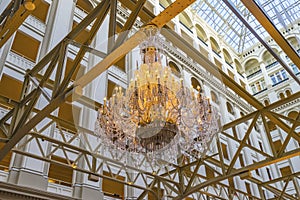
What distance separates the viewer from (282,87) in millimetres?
24625

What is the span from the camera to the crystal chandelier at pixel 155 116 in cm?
640

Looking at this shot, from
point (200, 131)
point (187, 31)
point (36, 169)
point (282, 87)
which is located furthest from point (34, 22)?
point (282, 87)

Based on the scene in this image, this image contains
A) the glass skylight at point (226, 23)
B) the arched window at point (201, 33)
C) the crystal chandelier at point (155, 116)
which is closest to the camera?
the crystal chandelier at point (155, 116)

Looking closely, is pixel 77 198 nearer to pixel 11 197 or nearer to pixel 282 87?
pixel 11 197

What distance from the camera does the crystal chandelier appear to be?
6.40 meters

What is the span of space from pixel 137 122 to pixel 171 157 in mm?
1415

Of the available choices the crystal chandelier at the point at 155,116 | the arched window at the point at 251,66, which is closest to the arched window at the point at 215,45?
the arched window at the point at 251,66

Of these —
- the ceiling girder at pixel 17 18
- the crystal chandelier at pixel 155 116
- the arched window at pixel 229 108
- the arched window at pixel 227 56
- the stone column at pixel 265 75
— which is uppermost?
the arched window at pixel 227 56

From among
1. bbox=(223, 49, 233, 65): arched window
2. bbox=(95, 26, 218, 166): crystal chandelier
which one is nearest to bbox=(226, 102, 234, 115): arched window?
bbox=(223, 49, 233, 65): arched window

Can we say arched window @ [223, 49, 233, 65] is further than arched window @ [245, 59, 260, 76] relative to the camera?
No

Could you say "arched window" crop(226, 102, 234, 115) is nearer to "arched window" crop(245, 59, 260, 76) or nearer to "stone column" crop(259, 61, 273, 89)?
"stone column" crop(259, 61, 273, 89)

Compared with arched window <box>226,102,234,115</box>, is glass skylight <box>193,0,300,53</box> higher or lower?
higher

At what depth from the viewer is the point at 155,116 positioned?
6.30m

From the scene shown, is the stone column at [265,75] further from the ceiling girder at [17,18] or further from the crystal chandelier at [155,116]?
the ceiling girder at [17,18]
